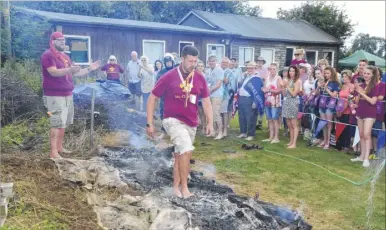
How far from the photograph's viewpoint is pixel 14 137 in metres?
6.16

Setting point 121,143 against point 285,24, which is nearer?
point 121,143

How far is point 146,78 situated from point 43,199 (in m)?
5.75

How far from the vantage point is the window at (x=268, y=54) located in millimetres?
18362

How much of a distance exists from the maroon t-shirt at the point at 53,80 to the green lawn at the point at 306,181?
2.45 m

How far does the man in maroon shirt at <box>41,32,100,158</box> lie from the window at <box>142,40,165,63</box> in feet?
15.0

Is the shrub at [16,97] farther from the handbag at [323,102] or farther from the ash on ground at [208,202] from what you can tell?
the handbag at [323,102]

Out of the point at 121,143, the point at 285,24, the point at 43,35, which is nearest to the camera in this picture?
the point at 121,143

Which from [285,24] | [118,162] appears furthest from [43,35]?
[285,24]

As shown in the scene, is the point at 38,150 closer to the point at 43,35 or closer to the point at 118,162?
the point at 118,162

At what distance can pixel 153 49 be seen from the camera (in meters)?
10.1

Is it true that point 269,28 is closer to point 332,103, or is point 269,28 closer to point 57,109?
point 332,103

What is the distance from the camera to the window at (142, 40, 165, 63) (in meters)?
9.91

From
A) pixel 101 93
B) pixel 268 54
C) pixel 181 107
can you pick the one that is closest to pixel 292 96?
pixel 101 93

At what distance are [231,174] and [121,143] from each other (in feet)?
7.38
